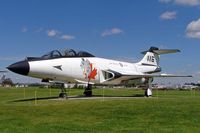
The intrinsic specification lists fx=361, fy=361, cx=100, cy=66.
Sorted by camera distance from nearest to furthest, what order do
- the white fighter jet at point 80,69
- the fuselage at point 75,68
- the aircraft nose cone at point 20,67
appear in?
the aircraft nose cone at point 20,67, the fuselage at point 75,68, the white fighter jet at point 80,69

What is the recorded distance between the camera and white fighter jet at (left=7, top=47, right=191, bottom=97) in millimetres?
23797

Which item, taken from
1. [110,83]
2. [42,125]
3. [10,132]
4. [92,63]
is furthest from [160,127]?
[110,83]

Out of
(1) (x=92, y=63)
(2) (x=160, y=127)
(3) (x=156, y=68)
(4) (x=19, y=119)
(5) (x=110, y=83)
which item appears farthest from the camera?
(3) (x=156, y=68)

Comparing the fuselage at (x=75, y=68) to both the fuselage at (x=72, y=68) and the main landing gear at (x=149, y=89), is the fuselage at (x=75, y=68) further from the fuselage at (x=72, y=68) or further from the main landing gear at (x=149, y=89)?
the main landing gear at (x=149, y=89)

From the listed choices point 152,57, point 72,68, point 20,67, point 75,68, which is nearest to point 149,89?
point 152,57

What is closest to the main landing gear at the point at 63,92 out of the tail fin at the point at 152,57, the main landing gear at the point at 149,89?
the main landing gear at the point at 149,89

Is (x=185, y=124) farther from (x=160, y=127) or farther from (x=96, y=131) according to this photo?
(x=96, y=131)

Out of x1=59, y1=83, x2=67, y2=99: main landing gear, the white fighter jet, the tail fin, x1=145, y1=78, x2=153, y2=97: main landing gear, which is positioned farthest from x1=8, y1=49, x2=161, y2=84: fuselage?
the tail fin

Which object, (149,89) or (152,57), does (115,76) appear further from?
(152,57)

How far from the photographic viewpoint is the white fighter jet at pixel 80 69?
937 inches

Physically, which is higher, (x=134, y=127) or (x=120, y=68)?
(x=120, y=68)

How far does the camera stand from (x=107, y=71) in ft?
101

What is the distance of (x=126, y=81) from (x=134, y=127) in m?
23.0

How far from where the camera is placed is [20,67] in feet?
74.1
